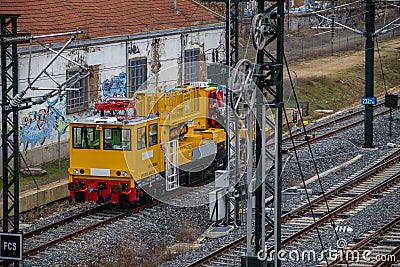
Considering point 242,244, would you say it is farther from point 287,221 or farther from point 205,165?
point 205,165

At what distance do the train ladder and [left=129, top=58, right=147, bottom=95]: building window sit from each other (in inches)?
409

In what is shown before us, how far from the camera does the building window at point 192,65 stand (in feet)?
132

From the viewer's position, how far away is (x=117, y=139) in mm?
24094

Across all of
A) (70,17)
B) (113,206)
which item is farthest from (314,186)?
(70,17)

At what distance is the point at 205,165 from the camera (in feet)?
92.8

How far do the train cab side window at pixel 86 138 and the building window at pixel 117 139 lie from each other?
0.27 m

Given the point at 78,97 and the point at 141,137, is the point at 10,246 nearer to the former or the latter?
the point at 141,137

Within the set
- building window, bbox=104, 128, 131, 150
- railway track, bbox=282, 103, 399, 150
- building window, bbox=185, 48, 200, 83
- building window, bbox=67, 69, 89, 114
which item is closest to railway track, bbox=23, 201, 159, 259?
building window, bbox=104, 128, 131, 150

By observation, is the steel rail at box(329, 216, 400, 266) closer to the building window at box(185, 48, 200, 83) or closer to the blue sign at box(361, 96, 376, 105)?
the blue sign at box(361, 96, 376, 105)

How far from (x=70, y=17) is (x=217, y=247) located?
55.0 feet

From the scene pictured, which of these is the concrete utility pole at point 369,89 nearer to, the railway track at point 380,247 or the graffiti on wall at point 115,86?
the graffiti on wall at point 115,86

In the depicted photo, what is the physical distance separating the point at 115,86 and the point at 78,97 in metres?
2.31

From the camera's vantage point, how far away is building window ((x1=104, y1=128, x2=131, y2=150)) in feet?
78.7

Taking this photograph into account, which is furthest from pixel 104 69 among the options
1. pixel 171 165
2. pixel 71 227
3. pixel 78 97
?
pixel 71 227
